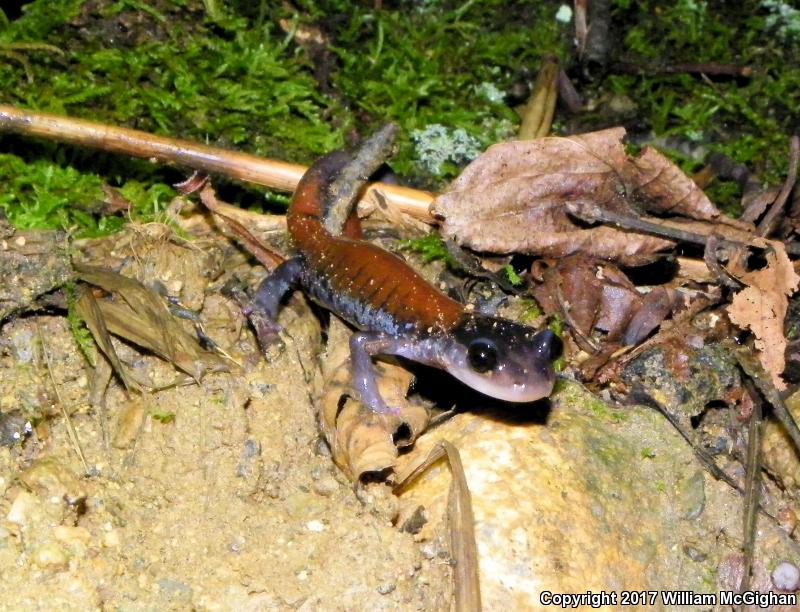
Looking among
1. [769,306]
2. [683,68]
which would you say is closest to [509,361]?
[769,306]

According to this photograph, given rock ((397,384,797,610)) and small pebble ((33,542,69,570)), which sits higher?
rock ((397,384,797,610))

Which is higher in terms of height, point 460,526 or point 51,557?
point 460,526

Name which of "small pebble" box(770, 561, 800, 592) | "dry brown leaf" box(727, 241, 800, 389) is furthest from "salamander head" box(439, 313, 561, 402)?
"small pebble" box(770, 561, 800, 592)

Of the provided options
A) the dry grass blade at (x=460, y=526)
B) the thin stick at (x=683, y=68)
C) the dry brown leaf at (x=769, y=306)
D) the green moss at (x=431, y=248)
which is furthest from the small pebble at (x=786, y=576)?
the thin stick at (x=683, y=68)

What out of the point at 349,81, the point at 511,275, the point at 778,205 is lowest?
the point at 511,275

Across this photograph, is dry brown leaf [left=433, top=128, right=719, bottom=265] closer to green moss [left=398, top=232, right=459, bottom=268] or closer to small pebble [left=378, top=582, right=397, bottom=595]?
green moss [left=398, top=232, right=459, bottom=268]

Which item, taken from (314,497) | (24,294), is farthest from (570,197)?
(24,294)

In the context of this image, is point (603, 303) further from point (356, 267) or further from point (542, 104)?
point (542, 104)
